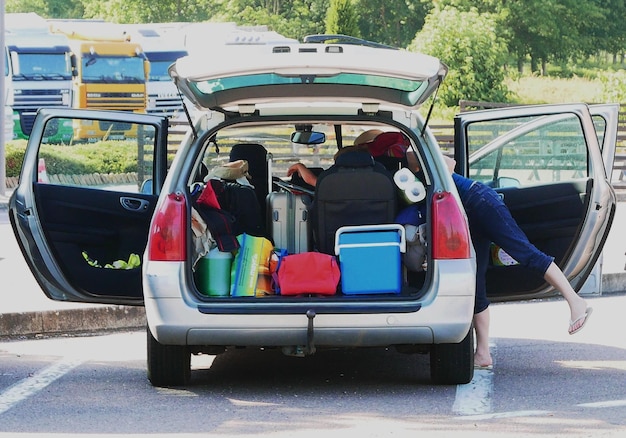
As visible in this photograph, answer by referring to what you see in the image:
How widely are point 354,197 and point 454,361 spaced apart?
1009 millimetres

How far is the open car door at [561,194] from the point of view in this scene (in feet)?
26.4

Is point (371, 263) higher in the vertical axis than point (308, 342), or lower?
higher

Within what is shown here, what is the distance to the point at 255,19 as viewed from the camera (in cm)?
6241

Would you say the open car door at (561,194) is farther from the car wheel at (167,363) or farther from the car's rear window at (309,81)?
the car wheel at (167,363)

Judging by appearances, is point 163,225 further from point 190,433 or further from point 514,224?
point 514,224

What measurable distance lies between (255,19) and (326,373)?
5536 centimetres

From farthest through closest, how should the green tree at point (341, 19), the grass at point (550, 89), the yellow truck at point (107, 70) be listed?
the grass at point (550, 89), the green tree at point (341, 19), the yellow truck at point (107, 70)

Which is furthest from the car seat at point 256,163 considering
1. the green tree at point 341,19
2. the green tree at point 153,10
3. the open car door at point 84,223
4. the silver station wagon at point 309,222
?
the green tree at point 153,10

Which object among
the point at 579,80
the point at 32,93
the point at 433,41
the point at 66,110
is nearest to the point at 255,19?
the point at 579,80

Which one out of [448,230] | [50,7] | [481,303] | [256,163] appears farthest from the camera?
[50,7]

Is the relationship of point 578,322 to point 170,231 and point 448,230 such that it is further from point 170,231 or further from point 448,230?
point 170,231

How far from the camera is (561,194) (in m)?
8.20

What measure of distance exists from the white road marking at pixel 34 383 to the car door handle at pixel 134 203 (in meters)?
1.00

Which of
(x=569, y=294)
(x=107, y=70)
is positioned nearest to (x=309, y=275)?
(x=569, y=294)
